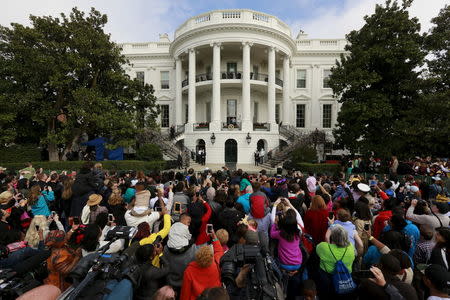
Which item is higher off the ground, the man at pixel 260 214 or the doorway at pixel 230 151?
the doorway at pixel 230 151

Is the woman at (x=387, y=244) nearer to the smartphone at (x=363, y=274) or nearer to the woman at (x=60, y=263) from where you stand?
the smartphone at (x=363, y=274)

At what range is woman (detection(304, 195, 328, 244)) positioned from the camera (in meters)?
3.74

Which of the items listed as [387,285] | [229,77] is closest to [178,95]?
[229,77]

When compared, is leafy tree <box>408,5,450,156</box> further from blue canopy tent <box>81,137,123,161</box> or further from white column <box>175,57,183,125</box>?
blue canopy tent <box>81,137,123,161</box>

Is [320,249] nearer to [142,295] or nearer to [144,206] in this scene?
[142,295]

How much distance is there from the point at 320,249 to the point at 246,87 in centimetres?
2028

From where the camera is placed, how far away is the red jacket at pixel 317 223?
12.3 ft

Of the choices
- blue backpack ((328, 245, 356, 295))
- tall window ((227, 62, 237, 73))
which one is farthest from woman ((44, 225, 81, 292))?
tall window ((227, 62, 237, 73))

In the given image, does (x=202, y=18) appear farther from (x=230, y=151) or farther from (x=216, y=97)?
(x=230, y=151)

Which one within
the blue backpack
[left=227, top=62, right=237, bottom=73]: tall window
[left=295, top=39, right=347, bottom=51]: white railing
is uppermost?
[left=295, top=39, right=347, bottom=51]: white railing

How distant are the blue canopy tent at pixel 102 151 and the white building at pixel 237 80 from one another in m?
6.43

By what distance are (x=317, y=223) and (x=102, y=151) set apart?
68.0 feet

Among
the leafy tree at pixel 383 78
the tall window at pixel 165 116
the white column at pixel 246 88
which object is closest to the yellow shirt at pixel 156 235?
the leafy tree at pixel 383 78

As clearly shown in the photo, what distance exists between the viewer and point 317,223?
3758 mm
